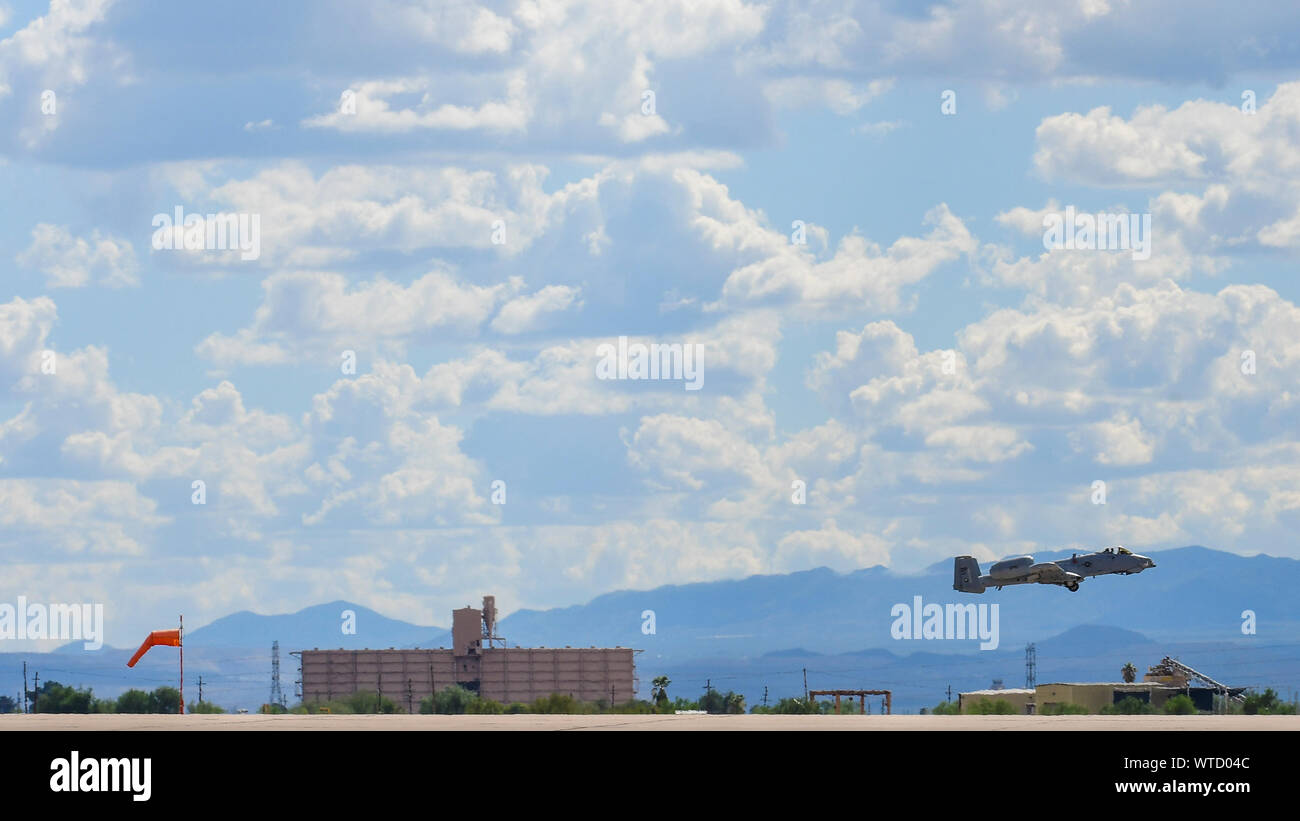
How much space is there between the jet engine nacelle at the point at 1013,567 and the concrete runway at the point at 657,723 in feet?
156

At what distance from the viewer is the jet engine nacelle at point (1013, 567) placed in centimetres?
11244

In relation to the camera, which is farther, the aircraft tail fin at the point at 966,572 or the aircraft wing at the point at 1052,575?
the aircraft tail fin at the point at 966,572

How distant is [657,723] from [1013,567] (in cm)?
5388

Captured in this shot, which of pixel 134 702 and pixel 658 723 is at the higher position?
pixel 658 723

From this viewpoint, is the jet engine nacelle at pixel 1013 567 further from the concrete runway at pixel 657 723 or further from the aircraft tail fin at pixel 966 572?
the concrete runway at pixel 657 723

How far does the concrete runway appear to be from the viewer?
5734 cm

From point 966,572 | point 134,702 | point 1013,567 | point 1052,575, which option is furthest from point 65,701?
point 1052,575

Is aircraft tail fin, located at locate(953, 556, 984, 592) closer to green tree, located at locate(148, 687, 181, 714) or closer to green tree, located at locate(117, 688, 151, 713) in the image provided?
green tree, located at locate(148, 687, 181, 714)

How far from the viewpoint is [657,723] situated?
2501 inches

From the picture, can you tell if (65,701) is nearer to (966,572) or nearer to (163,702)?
(163,702)

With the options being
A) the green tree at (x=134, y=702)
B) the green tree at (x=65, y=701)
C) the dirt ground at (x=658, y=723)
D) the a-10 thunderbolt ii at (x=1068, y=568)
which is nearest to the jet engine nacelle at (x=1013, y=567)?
the a-10 thunderbolt ii at (x=1068, y=568)

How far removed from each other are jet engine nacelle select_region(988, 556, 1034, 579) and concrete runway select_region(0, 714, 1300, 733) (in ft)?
156
